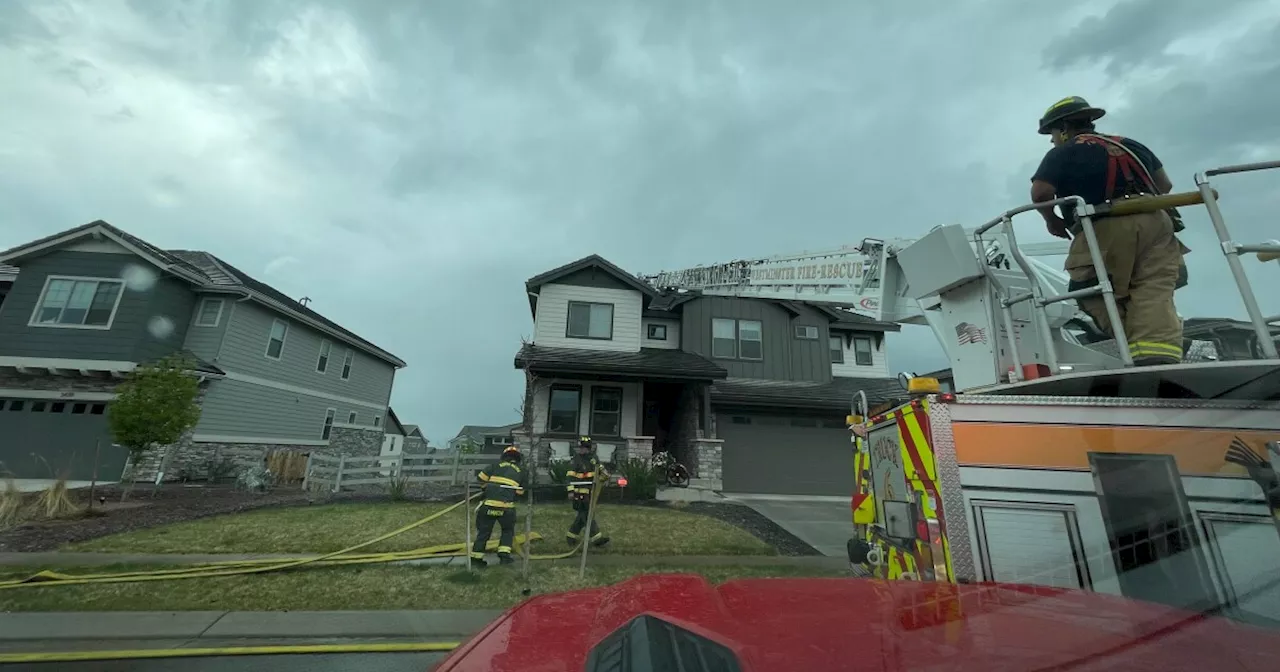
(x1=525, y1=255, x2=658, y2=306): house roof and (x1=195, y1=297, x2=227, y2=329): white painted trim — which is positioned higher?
(x1=525, y1=255, x2=658, y2=306): house roof

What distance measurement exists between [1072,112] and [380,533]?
32.3 feet

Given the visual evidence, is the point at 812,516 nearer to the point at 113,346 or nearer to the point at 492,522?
the point at 492,522

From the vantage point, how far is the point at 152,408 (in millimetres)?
10914

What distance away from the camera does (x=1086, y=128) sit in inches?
134

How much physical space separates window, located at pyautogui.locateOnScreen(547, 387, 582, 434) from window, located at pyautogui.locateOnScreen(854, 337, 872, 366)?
10.5 metres

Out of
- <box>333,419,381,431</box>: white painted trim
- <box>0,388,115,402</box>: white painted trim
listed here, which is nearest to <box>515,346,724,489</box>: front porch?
<box>333,419,381,431</box>: white painted trim

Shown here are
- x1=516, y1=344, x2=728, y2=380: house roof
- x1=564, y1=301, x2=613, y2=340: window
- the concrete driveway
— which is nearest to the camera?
the concrete driveway

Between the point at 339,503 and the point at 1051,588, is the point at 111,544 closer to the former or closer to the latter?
the point at 339,503

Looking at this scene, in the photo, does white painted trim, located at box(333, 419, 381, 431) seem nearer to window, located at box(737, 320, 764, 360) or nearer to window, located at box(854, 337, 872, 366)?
window, located at box(737, 320, 764, 360)

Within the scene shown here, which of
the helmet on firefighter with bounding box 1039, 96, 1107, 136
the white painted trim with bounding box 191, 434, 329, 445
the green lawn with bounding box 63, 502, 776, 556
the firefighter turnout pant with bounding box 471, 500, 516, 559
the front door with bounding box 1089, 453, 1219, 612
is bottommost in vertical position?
the green lawn with bounding box 63, 502, 776, 556

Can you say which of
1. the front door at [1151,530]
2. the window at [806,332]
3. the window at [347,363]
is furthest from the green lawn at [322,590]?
the window at [347,363]

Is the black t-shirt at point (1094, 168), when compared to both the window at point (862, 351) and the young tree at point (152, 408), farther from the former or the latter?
the window at point (862, 351)

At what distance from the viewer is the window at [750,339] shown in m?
17.3

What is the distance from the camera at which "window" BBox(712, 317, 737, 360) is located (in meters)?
17.2
